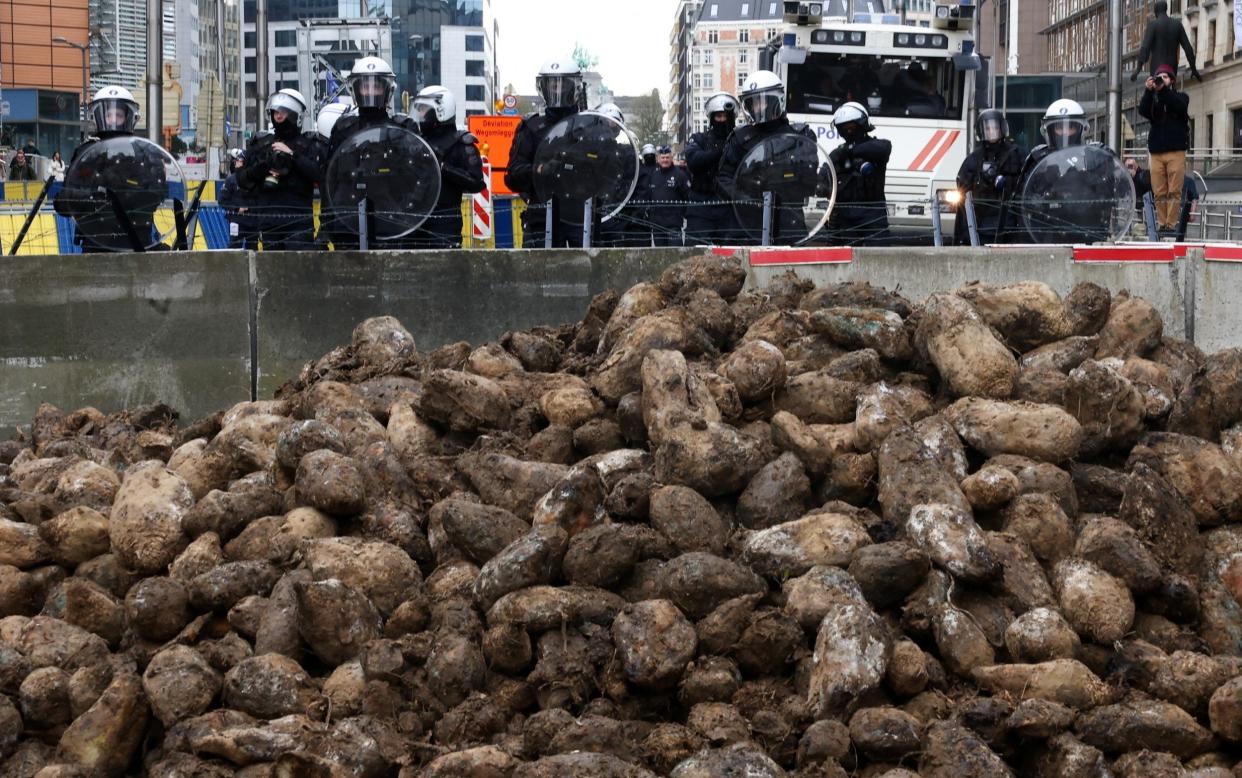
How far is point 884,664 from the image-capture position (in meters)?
5.44

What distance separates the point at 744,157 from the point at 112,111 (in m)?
4.90

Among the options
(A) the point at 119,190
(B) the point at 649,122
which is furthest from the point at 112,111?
(B) the point at 649,122

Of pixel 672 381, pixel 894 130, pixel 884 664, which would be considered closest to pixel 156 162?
pixel 672 381

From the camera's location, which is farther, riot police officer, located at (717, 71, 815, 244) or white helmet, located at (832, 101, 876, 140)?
white helmet, located at (832, 101, 876, 140)

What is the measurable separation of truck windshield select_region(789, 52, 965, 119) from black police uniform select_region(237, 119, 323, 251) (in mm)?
8896

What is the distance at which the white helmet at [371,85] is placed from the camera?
12039 millimetres

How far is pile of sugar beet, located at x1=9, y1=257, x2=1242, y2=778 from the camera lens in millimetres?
5344

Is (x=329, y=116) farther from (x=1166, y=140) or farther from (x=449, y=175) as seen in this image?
(x=1166, y=140)

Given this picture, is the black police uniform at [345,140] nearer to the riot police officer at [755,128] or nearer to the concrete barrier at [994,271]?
the riot police officer at [755,128]

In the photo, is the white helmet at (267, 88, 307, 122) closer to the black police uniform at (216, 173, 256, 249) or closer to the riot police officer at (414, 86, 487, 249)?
the black police uniform at (216, 173, 256, 249)

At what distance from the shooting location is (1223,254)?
9.50m

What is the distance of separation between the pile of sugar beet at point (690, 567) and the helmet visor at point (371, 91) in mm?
4660

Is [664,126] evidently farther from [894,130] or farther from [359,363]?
[359,363]

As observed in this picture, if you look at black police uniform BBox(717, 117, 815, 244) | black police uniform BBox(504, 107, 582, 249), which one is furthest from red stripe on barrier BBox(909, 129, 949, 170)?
black police uniform BBox(504, 107, 582, 249)
